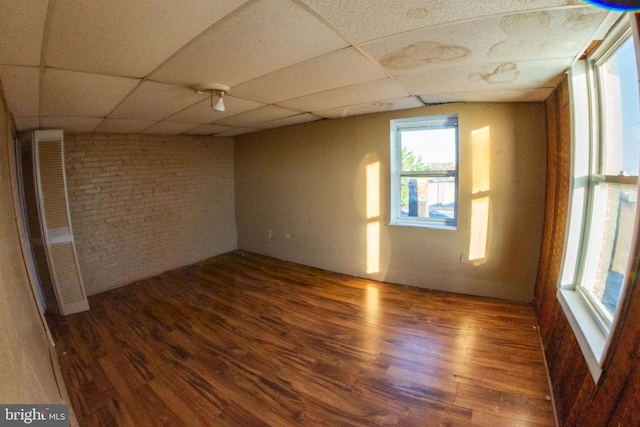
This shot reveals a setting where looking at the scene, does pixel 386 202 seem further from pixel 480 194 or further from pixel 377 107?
pixel 377 107

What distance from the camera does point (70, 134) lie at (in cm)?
344

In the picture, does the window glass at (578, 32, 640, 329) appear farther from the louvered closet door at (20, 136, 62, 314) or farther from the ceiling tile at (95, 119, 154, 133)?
the louvered closet door at (20, 136, 62, 314)

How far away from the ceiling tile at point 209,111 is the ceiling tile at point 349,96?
15.8 inches

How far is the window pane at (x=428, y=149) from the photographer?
315cm

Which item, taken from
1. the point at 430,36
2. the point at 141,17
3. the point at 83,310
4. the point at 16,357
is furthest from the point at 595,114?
the point at 83,310

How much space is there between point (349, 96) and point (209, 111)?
1615mm

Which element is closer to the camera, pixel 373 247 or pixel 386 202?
pixel 386 202

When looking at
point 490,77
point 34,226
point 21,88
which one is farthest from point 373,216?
point 34,226

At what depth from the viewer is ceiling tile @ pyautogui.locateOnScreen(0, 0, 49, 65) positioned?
3.01 ft

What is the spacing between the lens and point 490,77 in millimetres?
1958

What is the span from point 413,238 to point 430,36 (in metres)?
2.55

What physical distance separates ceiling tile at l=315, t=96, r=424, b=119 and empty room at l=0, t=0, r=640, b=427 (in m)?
0.05

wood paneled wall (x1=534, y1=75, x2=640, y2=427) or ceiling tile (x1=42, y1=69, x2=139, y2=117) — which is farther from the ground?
ceiling tile (x1=42, y1=69, x2=139, y2=117)

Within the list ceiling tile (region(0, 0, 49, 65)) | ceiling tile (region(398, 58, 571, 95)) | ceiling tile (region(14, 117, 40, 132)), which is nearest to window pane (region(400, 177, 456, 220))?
ceiling tile (region(398, 58, 571, 95))
